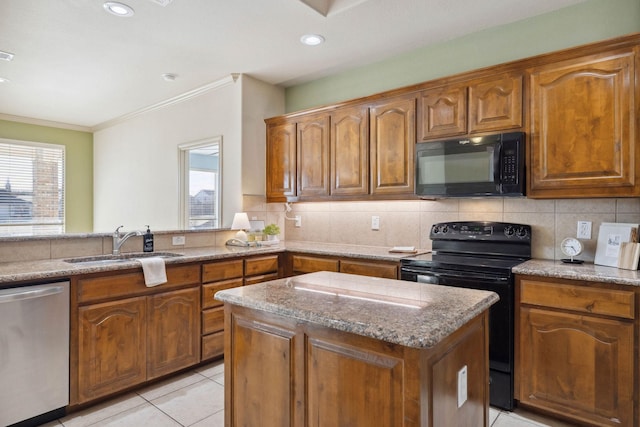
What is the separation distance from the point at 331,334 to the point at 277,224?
3124mm

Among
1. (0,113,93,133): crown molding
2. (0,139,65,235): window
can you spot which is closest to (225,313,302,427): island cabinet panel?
(0,139,65,235): window

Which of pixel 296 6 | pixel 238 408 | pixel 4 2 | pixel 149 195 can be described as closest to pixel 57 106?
pixel 149 195

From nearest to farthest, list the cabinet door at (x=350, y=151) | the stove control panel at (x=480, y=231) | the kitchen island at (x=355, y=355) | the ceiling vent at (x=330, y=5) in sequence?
1. the kitchen island at (x=355, y=355)
2. the ceiling vent at (x=330, y=5)
3. the stove control panel at (x=480, y=231)
4. the cabinet door at (x=350, y=151)

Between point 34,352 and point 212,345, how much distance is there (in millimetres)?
1245

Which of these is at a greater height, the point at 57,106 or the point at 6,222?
the point at 57,106

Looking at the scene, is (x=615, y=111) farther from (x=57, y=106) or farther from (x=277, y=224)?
(x=57, y=106)

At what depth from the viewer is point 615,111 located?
2246 mm

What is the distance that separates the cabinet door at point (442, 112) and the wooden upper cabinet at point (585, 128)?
0.48 m

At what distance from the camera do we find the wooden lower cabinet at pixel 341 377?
3.73 feet

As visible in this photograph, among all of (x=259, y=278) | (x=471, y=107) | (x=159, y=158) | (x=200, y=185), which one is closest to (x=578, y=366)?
(x=471, y=107)

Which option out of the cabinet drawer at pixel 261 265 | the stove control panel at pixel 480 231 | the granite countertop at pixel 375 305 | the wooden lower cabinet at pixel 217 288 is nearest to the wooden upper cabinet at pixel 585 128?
the stove control panel at pixel 480 231

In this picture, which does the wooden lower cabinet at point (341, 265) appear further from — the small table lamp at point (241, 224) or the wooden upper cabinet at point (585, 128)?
the wooden upper cabinet at point (585, 128)

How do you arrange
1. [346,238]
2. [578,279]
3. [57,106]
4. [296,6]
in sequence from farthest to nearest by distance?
[57,106]
[346,238]
[296,6]
[578,279]

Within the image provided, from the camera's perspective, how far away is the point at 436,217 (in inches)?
130
